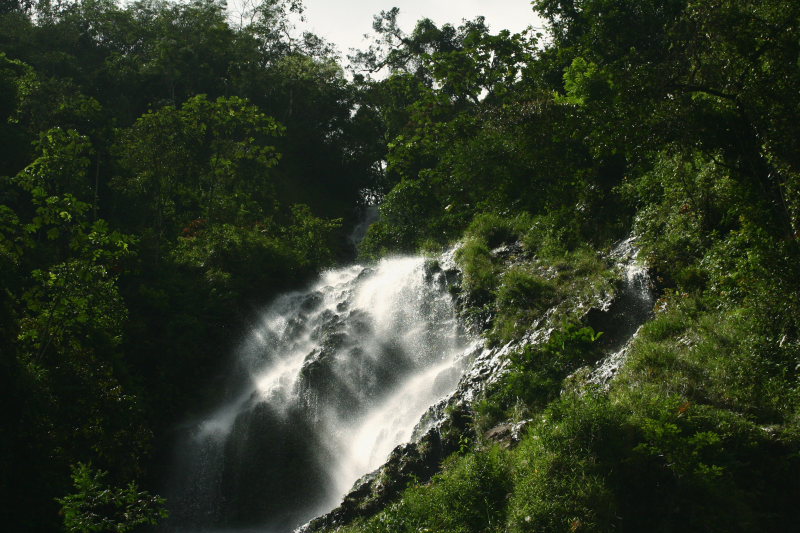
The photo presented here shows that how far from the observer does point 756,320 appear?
7793mm

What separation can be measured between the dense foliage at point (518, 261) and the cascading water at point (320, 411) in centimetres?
104

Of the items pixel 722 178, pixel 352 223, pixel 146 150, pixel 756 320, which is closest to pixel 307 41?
pixel 352 223

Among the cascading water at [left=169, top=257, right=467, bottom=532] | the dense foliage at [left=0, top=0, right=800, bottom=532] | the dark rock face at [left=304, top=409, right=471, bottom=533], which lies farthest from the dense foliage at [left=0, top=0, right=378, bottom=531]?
the dark rock face at [left=304, top=409, right=471, bottom=533]

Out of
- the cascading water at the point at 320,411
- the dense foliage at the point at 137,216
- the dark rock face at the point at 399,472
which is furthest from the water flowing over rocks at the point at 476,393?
the dense foliage at the point at 137,216

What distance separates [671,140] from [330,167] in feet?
83.5

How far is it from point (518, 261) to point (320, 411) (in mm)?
5539

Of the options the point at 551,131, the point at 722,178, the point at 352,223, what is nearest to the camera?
the point at 722,178

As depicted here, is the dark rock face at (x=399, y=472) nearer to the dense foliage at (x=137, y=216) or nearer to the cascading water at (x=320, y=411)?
the cascading water at (x=320, y=411)

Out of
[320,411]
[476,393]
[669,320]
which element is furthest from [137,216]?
[669,320]

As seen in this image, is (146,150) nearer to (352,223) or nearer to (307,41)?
(352,223)

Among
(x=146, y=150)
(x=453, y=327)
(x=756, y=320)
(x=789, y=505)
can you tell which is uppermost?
(x=146, y=150)

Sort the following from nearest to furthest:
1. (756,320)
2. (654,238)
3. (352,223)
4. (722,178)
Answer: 1. (756,320)
2. (722,178)
3. (654,238)
4. (352,223)

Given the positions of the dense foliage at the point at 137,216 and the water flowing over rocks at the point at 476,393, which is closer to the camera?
the water flowing over rocks at the point at 476,393

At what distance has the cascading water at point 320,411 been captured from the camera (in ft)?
38.3
